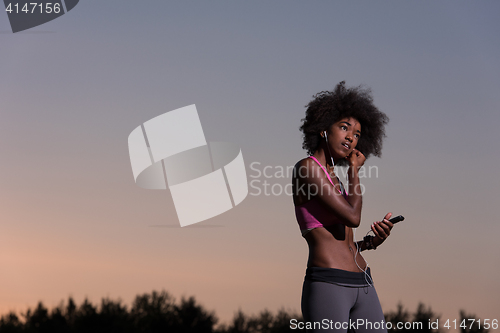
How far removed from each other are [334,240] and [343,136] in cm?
86

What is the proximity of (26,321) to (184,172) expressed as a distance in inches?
1650

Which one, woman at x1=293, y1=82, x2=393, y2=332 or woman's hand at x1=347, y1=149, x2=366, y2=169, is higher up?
woman's hand at x1=347, y1=149, x2=366, y2=169

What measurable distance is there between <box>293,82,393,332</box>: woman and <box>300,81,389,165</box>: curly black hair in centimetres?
12

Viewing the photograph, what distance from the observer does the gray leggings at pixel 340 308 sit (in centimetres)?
358

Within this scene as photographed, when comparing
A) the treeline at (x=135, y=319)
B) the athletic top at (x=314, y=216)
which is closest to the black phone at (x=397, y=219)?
the athletic top at (x=314, y=216)

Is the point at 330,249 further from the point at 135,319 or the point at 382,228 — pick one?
the point at 135,319

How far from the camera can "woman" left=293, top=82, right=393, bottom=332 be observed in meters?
3.60

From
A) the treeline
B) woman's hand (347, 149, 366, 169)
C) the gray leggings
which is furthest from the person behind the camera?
the treeline

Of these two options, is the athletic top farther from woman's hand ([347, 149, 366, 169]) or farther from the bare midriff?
woman's hand ([347, 149, 366, 169])

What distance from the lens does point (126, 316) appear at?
46562mm

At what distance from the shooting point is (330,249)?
371 centimetres

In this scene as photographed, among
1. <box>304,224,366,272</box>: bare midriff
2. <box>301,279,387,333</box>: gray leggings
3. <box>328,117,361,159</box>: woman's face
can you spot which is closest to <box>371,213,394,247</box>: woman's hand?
<box>304,224,366,272</box>: bare midriff

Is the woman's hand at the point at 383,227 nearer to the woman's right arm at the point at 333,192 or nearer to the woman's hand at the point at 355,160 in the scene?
the woman's right arm at the point at 333,192

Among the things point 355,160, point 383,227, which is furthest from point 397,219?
point 355,160
